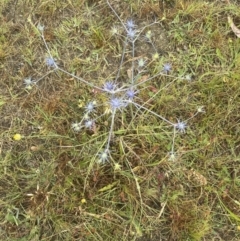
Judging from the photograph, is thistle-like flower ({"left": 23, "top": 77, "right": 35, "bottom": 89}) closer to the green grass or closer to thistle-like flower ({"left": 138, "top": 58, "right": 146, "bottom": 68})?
the green grass

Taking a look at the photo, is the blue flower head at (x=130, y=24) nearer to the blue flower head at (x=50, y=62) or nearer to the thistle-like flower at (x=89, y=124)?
the blue flower head at (x=50, y=62)

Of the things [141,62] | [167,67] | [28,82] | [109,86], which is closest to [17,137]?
[28,82]

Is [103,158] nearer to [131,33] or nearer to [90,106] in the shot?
[90,106]

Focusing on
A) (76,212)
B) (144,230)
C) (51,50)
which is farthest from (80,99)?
(144,230)

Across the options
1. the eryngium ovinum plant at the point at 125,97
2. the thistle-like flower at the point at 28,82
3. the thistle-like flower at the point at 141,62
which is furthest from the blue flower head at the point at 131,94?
the thistle-like flower at the point at 28,82

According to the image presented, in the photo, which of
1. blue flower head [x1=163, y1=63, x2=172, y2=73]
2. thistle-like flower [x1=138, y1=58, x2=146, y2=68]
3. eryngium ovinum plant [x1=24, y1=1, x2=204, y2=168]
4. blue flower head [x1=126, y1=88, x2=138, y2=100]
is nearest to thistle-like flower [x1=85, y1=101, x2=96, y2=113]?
eryngium ovinum plant [x1=24, y1=1, x2=204, y2=168]

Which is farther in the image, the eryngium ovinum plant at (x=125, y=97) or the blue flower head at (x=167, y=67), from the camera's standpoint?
the blue flower head at (x=167, y=67)
